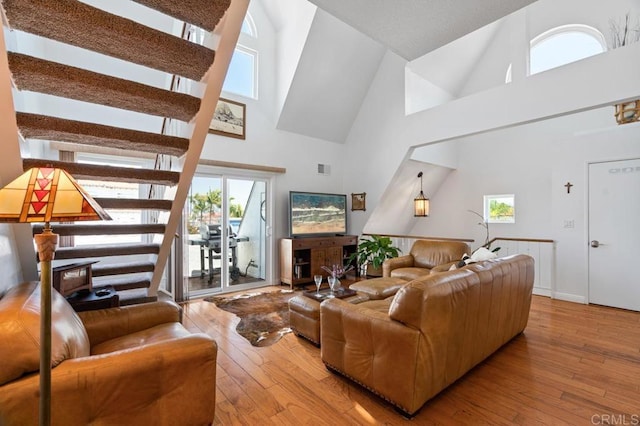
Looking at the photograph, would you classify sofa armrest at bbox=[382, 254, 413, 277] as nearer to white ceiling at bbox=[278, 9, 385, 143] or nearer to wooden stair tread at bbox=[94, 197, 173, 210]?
white ceiling at bbox=[278, 9, 385, 143]

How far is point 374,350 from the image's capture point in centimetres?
190

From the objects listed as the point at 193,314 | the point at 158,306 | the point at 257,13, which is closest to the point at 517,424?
the point at 158,306

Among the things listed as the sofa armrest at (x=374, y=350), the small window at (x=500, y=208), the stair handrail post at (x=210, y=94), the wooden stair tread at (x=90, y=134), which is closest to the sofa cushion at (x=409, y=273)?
the sofa armrest at (x=374, y=350)

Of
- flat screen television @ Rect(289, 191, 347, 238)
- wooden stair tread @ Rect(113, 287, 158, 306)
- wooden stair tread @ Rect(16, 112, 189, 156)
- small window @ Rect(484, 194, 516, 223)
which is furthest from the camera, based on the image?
small window @ Rect(484, 194, 516, 223)

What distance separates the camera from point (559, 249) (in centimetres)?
438

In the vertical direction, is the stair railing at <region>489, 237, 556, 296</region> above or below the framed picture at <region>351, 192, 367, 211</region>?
below

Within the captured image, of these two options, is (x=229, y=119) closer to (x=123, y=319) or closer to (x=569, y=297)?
(x=123, y=319)

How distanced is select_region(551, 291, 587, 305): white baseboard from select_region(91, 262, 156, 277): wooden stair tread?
5.67 meters

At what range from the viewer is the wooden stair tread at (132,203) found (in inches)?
88.6

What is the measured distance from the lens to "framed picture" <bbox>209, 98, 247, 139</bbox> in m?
4.57

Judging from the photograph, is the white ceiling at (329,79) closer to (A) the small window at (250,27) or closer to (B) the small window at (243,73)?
(B) the small window at (243,73)

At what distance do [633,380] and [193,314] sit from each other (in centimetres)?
435

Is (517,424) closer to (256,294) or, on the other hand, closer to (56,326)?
(56,326)

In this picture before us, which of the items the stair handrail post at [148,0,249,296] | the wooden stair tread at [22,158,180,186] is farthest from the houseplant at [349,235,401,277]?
the wooden stair tread at [22,158,180,186]
